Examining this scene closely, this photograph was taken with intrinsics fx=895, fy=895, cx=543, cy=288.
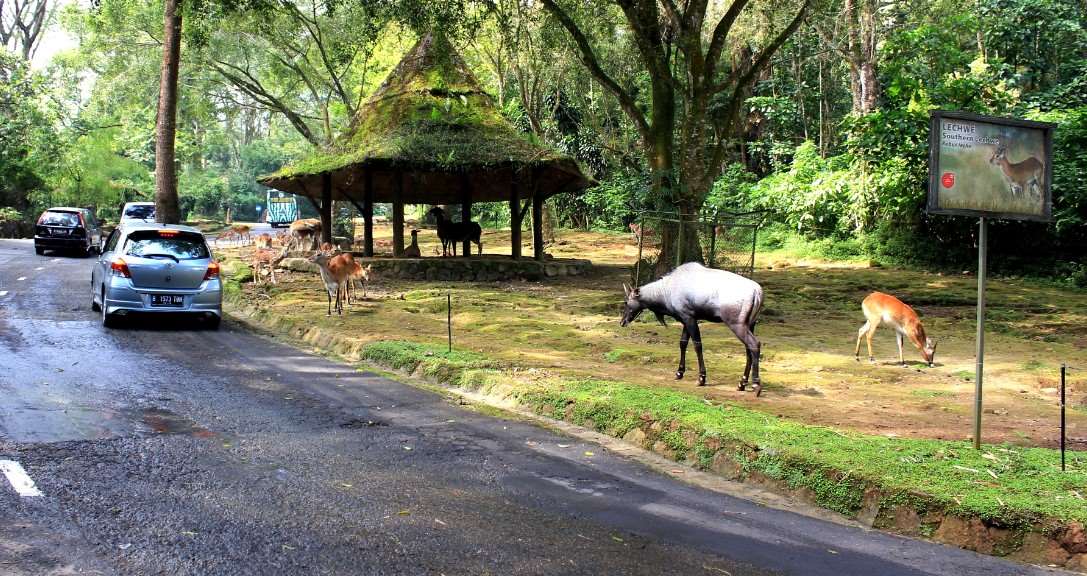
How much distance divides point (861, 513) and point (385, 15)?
15358 mm

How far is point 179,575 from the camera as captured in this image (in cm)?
445

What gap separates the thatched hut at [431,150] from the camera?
74.6 ft

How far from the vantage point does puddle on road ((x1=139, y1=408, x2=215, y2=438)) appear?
745cm

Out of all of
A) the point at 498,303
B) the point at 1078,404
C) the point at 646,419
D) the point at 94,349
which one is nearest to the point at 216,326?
the point at 94,349

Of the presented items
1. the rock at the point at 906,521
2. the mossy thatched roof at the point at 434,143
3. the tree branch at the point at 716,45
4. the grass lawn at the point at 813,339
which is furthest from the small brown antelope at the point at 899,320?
the mossy thatched roof at the point at 434,143

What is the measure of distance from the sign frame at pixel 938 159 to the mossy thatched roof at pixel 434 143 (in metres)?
15.4

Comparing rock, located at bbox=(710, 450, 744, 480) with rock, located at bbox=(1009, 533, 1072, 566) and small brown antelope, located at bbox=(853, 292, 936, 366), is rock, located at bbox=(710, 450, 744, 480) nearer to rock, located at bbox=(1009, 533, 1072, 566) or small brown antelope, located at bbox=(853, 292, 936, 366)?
rock, located at bbox=(1009, 533, 1072, 566)

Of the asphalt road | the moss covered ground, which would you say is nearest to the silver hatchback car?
the moss covered ground

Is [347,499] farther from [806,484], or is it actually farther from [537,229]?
[537,229]

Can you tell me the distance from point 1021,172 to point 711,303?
3578 mm

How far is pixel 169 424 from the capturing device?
7723 millimetres

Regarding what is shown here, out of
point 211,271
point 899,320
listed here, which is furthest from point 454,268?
point 899,320

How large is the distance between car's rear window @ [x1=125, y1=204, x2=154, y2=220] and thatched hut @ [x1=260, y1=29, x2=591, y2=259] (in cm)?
848

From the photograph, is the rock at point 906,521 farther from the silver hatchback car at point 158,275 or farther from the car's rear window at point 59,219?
the car's rear window at point 59,219
